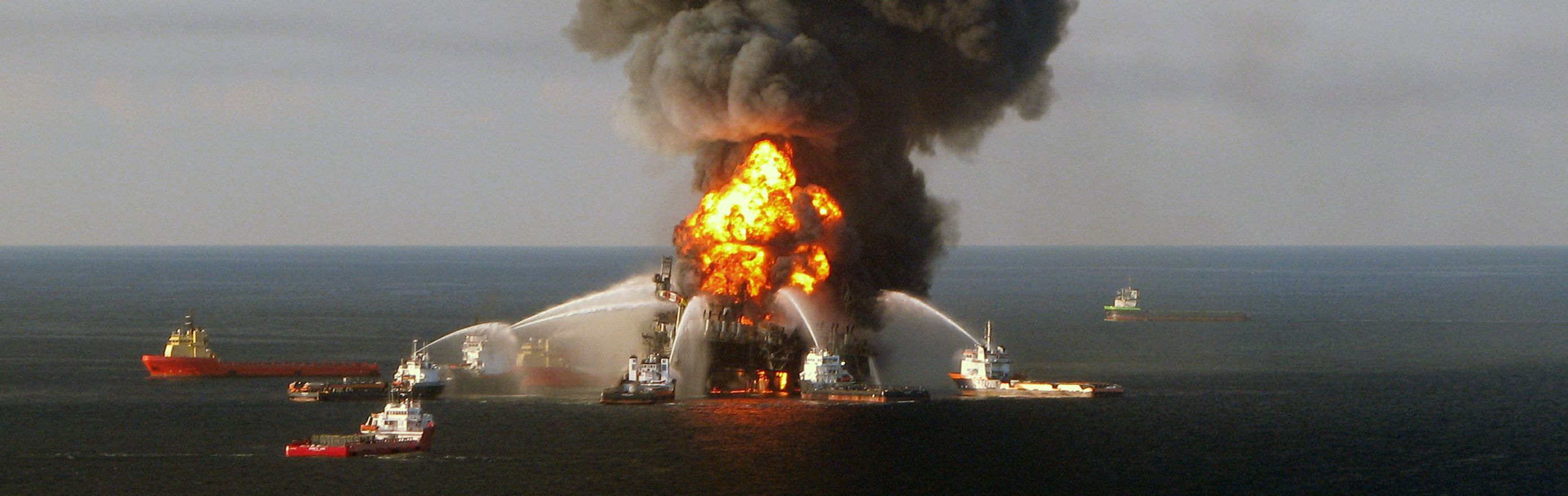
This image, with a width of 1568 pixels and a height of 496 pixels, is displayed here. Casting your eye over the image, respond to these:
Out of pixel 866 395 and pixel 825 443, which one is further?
pixel 866 395

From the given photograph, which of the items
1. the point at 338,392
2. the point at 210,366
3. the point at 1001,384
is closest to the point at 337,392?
the point at 338,392

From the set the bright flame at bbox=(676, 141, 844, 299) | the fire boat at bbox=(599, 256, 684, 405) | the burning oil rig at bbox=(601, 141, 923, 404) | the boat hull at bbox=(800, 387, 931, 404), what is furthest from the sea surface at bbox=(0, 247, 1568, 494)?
the bright flame at bbox=(676, 141, 844, 299)

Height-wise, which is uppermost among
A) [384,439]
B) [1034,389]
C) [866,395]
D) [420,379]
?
[420,379]

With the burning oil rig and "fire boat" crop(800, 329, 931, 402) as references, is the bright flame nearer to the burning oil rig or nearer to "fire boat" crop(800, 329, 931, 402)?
the burning oil rig

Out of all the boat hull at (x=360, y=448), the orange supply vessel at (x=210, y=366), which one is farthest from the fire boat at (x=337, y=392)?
the boat hull at (x=360, y=448)

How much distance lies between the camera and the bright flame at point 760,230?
139 m

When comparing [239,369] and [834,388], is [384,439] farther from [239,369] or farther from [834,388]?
[239,369]

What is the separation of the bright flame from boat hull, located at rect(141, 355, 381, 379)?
3935 cm

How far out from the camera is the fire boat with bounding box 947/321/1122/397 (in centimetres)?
14650

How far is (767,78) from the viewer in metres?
134

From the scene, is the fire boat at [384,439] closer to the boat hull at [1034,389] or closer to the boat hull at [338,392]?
the boat hull at [338,392]

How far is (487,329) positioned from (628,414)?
110 feet

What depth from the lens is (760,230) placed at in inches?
5482

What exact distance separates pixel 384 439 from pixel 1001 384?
2132 inches
